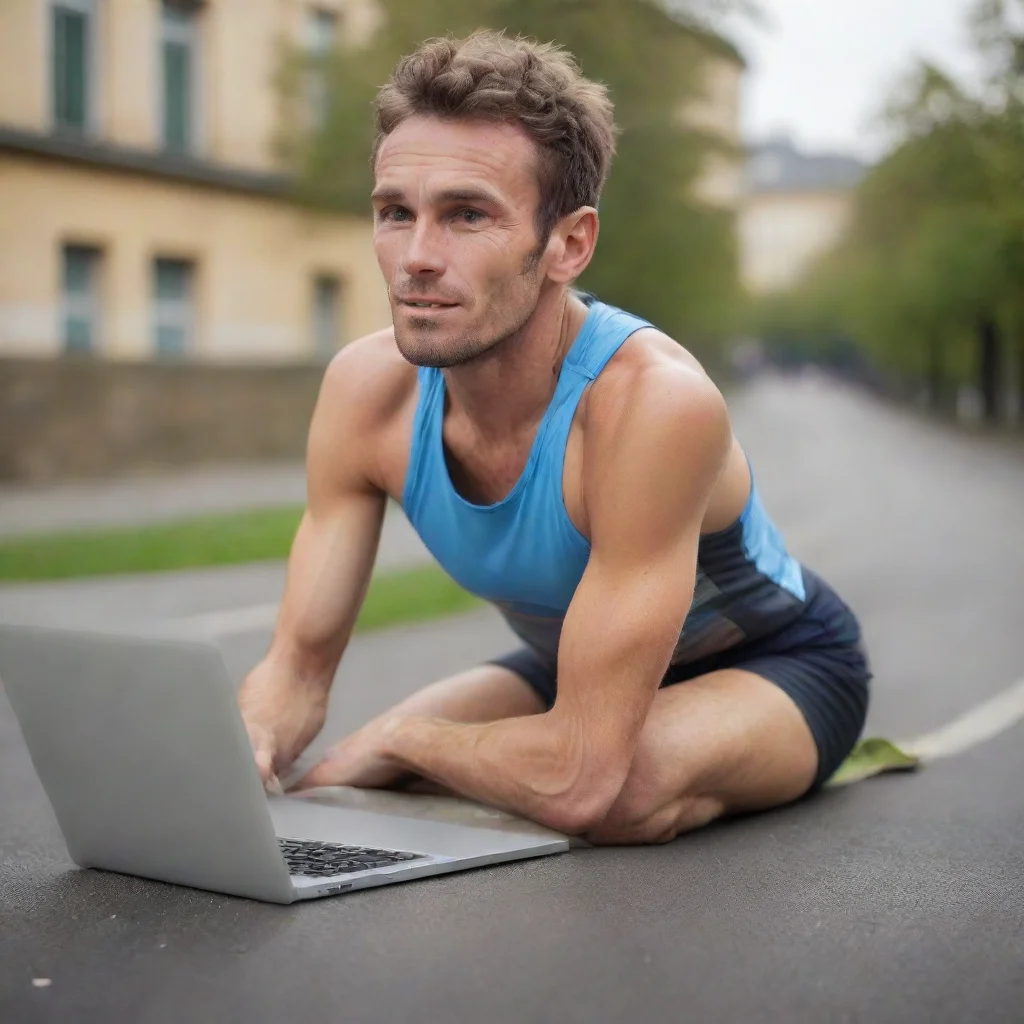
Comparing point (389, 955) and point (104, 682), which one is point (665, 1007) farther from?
point (104, 682)

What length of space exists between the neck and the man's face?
137 mm

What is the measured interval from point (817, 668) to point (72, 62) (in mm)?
19086

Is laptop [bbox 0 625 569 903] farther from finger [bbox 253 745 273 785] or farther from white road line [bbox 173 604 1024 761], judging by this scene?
white road line [bbox 173 604 1024 761]

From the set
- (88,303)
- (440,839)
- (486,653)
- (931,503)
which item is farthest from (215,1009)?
(88,303)

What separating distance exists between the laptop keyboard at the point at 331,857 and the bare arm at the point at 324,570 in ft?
1.51

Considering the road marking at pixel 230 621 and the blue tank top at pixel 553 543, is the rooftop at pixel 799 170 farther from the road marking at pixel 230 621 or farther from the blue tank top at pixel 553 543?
the blue tank top at pixel 553 543

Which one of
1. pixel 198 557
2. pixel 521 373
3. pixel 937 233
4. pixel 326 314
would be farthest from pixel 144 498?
pixel 937 233

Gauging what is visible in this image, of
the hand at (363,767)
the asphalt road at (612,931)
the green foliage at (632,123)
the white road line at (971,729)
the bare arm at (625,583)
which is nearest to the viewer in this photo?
the asphalt road at (612,931)

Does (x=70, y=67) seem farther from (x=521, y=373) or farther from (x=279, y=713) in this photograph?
(x=521, y=373)

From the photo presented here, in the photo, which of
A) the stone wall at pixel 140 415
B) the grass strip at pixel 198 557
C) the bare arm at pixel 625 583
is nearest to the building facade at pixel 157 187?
the stone wall at pixel 140 415

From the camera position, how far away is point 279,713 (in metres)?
3.89

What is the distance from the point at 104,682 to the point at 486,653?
5.02 metres

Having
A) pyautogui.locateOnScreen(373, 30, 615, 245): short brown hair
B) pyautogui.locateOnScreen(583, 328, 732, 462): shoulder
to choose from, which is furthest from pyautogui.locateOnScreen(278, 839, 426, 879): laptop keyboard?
pyautogui.locateOnScreen(373, 30, 615, 245): short brown hair

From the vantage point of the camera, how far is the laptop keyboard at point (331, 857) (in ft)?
10.7
